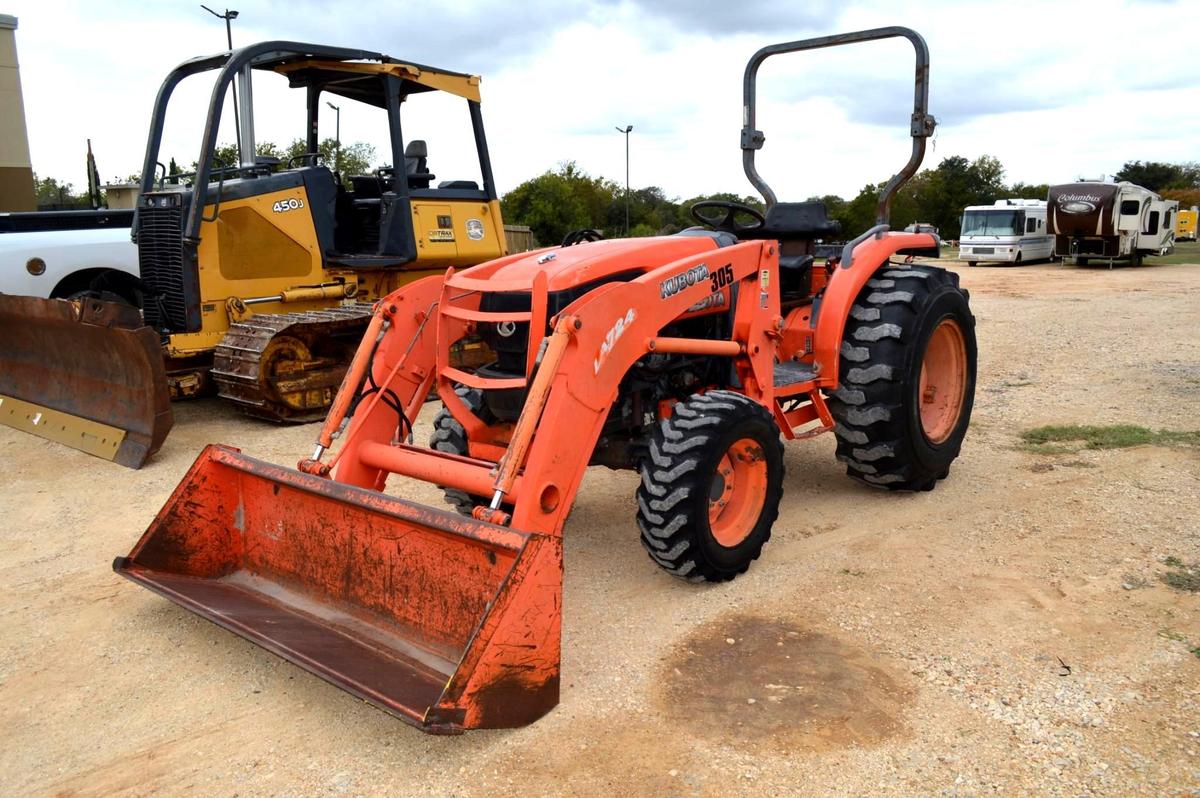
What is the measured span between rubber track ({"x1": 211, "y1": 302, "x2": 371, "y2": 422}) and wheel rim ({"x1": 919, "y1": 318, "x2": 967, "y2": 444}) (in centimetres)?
455

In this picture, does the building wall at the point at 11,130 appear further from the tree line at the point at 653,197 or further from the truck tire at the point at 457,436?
the truck tire at the point at 457,436

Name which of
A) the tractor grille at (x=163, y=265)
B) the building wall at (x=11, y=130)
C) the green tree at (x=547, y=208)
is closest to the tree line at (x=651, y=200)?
the green tree at (x=547, y=208)

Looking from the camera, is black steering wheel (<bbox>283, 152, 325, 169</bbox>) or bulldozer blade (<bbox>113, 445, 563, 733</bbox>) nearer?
bulldozer blade (<bbox>113, 445, 563, 733</bbox>)

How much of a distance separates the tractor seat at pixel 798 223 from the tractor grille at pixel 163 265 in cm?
485

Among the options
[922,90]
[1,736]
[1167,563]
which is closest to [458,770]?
[1,736]

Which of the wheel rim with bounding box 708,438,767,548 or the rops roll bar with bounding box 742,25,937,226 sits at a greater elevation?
the rops roll bar with bounding box 742,25,937,226

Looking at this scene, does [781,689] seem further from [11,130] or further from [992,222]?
[992,222]

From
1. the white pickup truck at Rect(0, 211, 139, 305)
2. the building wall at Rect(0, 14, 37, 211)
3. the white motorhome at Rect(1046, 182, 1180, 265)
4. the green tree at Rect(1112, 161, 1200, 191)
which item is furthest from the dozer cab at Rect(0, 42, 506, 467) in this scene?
the green tree at Rect(1112, 161, 1200, 191)

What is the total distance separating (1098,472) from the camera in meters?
6.15

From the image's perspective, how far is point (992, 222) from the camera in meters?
29.7

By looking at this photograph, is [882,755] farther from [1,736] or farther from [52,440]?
[52,440]

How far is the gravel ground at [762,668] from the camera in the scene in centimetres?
304

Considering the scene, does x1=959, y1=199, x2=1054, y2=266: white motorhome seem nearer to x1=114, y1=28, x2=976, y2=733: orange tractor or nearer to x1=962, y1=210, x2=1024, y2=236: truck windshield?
x1=962, y1=210, x2=1024, y2=236: truck windshield

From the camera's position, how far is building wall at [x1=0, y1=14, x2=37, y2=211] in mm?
17047
